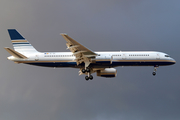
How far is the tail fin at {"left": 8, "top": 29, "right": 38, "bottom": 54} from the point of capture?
56375mm

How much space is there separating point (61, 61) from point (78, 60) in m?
3.19

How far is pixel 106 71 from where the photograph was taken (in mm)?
59875

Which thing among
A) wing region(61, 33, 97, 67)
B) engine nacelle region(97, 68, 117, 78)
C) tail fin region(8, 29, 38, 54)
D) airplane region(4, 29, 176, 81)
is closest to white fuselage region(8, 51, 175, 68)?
→ airplane region(4, 29, 176, 81)

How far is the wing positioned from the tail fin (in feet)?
31.6

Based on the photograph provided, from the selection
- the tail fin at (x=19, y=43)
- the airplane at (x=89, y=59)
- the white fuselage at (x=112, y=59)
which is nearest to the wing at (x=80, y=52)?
the airplane at (x=89, y=59)

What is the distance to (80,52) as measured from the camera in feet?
168

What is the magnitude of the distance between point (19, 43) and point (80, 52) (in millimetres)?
13790

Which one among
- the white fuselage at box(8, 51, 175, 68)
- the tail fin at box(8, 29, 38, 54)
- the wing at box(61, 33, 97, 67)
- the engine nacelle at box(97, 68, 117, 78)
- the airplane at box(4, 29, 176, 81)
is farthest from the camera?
the engine nacelle at box(97, 68, 117, 78)

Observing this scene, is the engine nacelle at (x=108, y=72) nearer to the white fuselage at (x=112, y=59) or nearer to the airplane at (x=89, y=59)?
the airplane at (x=89, y=59)

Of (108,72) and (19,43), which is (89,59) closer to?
(108,72)

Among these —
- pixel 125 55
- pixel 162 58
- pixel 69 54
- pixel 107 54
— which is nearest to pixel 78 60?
pixel 69 54

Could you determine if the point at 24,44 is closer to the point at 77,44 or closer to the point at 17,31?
the point at 17,31

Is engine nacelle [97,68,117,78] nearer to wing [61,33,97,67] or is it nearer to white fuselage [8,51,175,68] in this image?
white fuselage [8,51,175,68]

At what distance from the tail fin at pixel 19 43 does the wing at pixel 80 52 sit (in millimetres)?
9626
